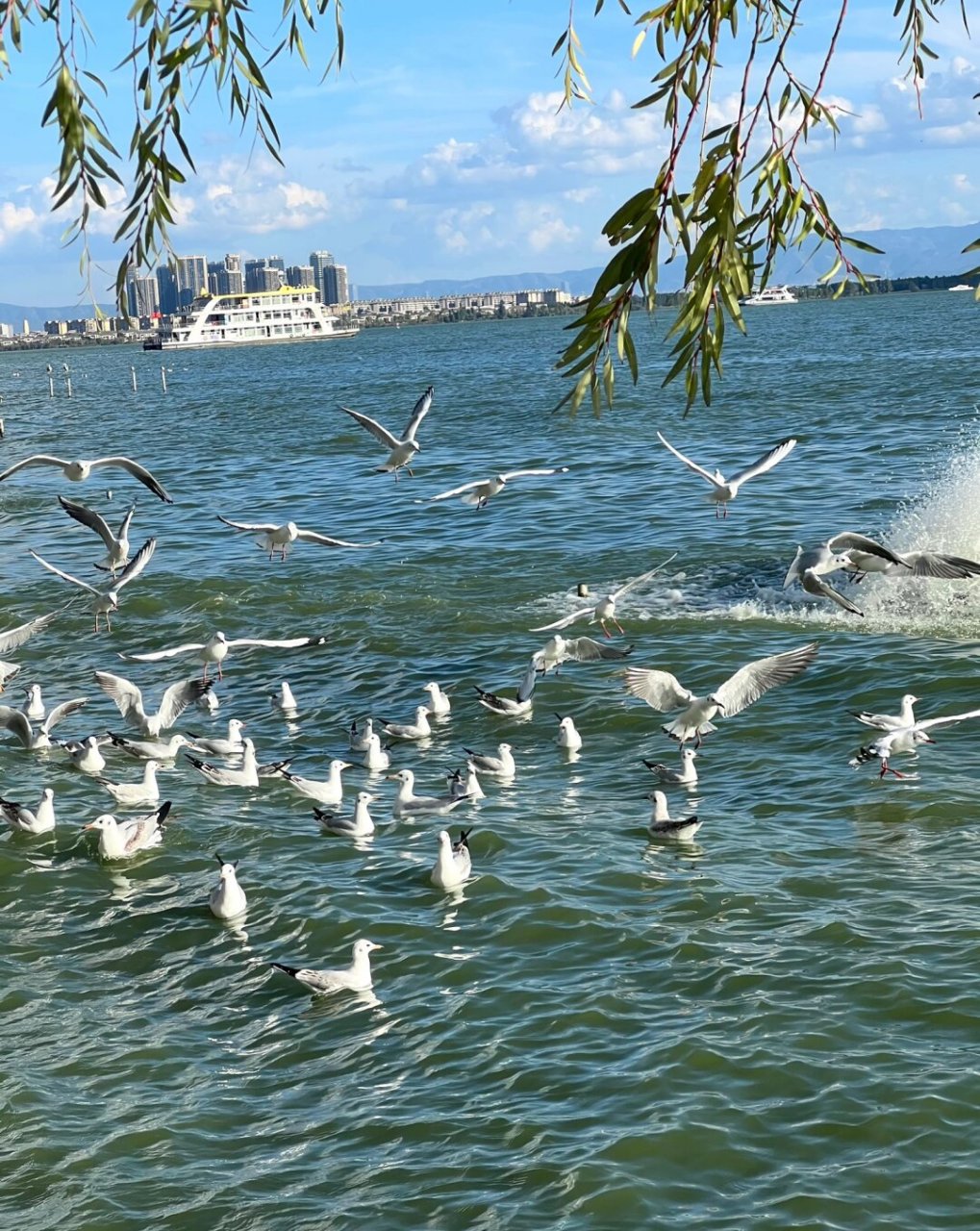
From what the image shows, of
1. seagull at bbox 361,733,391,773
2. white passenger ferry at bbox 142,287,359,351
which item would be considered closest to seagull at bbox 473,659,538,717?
seagull at bbox 361,733,391,773

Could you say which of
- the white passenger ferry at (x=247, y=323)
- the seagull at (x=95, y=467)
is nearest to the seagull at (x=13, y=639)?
the seagull at (x=95, y=467)

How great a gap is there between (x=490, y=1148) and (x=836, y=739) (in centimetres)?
745

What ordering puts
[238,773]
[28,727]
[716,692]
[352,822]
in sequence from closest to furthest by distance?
1. [352,822]
2. [716,692]
3. [238,773]
4. [28,727]

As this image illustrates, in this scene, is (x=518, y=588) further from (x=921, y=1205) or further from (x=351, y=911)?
(x=921, y=1205)

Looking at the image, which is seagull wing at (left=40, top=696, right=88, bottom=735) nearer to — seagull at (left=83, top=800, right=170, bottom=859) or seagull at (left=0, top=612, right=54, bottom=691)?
seagull at (left=0, top=612, right=54, bottom=691)

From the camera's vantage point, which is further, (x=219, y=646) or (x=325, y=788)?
(x=219, y=646)

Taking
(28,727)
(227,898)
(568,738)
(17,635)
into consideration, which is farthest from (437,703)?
(227,898)

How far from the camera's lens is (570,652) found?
Result: 17375mm

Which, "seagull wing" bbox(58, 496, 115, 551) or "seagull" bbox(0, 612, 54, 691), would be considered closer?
"seagull wing" bbox(58, 496, 115, 551)

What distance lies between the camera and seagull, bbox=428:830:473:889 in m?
11.5

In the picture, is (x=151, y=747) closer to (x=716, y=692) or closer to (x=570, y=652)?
(x=570, y=652)

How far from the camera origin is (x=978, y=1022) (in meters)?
8.95

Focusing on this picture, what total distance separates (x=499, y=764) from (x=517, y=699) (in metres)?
2.60

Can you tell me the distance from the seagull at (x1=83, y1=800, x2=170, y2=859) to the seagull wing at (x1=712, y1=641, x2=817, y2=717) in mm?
4994
